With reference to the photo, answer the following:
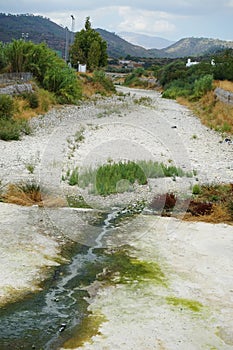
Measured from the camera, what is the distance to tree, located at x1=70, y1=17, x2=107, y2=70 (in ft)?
176

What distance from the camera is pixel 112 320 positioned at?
5.46 metres

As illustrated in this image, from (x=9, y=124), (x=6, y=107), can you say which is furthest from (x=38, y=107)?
(x=9, y=124)

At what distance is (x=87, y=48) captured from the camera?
54531 millimetres

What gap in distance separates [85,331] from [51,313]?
0.58m

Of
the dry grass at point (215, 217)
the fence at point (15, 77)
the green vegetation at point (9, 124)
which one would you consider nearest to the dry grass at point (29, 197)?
the dry grass at point (215, 217)

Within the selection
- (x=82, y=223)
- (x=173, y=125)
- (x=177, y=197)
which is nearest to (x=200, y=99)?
(x=173, y=125)

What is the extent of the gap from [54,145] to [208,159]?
491 centimetres

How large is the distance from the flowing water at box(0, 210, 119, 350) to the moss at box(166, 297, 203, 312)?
101cm

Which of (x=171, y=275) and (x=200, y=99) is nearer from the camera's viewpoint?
(x=171, y=275)

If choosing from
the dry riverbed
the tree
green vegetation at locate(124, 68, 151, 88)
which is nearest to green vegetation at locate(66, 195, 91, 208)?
the dry riverbed

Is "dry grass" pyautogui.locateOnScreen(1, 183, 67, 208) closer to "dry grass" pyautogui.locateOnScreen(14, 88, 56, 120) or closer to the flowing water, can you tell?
the flowing water

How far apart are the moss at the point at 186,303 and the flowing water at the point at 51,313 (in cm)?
101

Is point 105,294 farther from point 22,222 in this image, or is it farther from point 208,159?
point 208,159

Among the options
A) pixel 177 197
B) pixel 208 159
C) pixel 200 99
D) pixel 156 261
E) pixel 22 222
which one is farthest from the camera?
pixel 200 99
